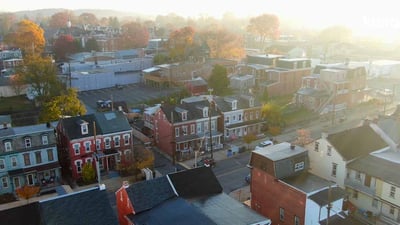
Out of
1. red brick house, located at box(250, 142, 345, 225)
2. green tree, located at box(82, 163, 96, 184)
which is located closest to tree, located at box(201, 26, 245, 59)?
green tree, located at box(82, 163, 96, 184)

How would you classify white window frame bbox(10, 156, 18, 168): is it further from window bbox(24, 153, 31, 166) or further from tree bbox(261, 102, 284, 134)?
tree bbox(261, 102, 284, 134)

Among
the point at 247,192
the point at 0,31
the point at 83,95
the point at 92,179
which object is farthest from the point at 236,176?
the point at 0,31

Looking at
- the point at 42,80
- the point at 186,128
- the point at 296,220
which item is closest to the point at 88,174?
the point at 186,128

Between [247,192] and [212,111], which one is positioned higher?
[212,111]

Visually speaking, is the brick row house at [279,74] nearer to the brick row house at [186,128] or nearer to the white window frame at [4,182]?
the brick row house at [186,128]

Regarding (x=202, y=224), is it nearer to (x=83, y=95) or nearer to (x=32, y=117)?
(x=32, y=117)

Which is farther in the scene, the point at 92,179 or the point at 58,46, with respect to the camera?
the point at 58,46

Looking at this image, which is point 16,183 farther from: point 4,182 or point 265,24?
point 265,24
